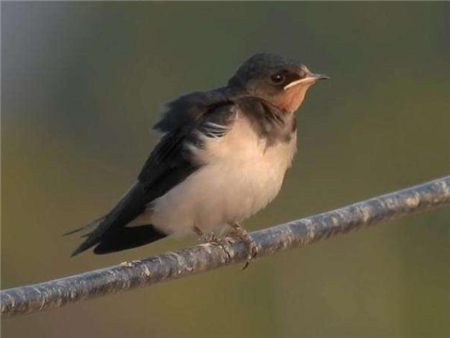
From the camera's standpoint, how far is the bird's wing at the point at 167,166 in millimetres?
2799

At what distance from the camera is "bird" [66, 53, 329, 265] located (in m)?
2.77

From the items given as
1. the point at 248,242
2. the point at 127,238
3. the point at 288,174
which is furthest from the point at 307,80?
the point at 288,174

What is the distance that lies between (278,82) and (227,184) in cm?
25

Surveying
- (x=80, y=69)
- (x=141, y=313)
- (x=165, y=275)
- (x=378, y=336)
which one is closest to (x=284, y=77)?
(x=165, y=275)

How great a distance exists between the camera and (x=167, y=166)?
2852 millimetres

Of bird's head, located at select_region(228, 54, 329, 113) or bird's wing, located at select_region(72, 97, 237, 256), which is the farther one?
bird's head, located at select_region(228, 54, 329, 113)

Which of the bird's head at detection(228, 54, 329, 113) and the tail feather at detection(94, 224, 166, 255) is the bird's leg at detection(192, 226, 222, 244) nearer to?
the tail feather at detection(94, 224, 166, 255)

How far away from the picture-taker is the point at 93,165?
8102 mm

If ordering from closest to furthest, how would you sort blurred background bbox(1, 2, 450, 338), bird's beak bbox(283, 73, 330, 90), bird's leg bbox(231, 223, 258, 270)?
bird's leg bbox(231, 223, 258, 270), bird's beak bbox(283, 73, 330, 90), blurred background bbox(1, 2, 450, 338)

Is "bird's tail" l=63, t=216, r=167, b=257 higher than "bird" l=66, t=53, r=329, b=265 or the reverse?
the reverse

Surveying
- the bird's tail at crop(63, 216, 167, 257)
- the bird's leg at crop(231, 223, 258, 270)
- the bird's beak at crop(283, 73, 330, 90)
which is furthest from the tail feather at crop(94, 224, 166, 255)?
the bird's beak at crop(283, 73, 330, 90)

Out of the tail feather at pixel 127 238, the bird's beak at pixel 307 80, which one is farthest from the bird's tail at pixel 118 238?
the bird's beak at pixel 307 80

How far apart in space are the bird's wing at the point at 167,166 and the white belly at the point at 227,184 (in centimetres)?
2

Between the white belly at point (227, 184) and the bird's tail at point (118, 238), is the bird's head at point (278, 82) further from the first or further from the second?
the bird's tail at point (118, 238)
